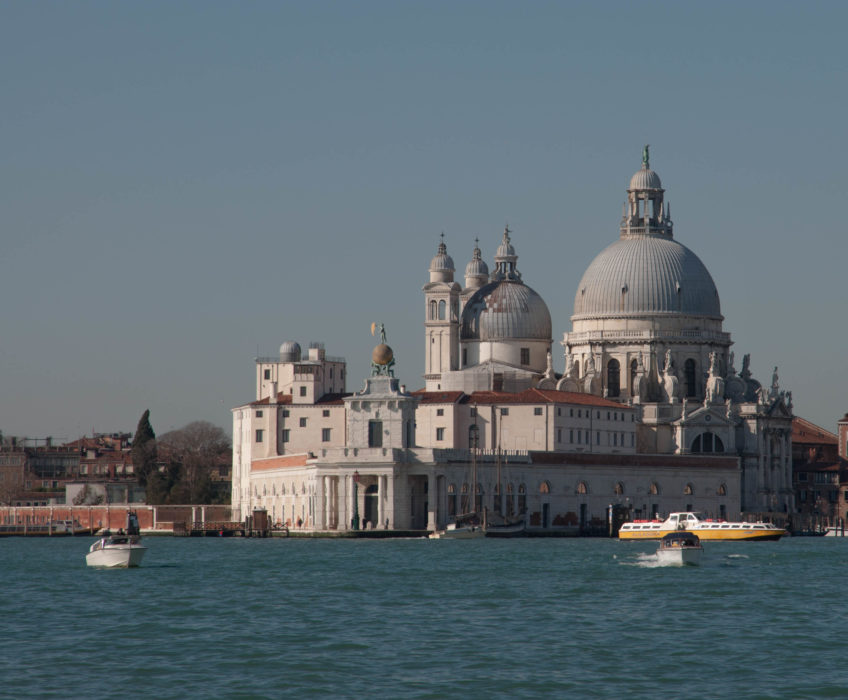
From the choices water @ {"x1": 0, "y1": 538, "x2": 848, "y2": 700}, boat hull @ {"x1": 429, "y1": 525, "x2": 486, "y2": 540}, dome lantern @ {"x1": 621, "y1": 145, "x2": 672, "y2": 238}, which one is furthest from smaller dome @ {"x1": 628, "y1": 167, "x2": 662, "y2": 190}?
water @ {"x1": 0, "y1": 538, "x2": 848, "y2": 700}

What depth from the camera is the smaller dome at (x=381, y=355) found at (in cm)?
9794

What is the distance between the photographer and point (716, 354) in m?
117

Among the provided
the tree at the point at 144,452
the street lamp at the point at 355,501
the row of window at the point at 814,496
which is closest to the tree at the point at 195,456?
the tree at the point at 144,452

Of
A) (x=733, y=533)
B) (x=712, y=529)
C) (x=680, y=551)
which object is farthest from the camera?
(x=712, y=529)

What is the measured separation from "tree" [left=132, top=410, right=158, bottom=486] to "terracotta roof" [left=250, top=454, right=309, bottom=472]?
60.8 ft

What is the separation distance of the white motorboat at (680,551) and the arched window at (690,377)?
50636 mm

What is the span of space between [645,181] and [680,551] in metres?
57.2

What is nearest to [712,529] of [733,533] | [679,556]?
[733,533]

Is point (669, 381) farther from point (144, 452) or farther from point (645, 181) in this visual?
point (144, 452)

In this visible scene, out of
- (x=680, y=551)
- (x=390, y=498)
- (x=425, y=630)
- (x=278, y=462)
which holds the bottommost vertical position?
(x=425, y=630)

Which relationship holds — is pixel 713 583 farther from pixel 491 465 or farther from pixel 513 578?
pixel 491 465

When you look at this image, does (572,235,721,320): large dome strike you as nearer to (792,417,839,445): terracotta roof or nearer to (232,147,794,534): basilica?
(232,147,794,534): basilica

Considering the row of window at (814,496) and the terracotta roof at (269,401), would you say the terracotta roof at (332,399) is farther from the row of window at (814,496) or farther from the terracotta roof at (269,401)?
the row of window at (814,496)

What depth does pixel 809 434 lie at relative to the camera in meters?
135
